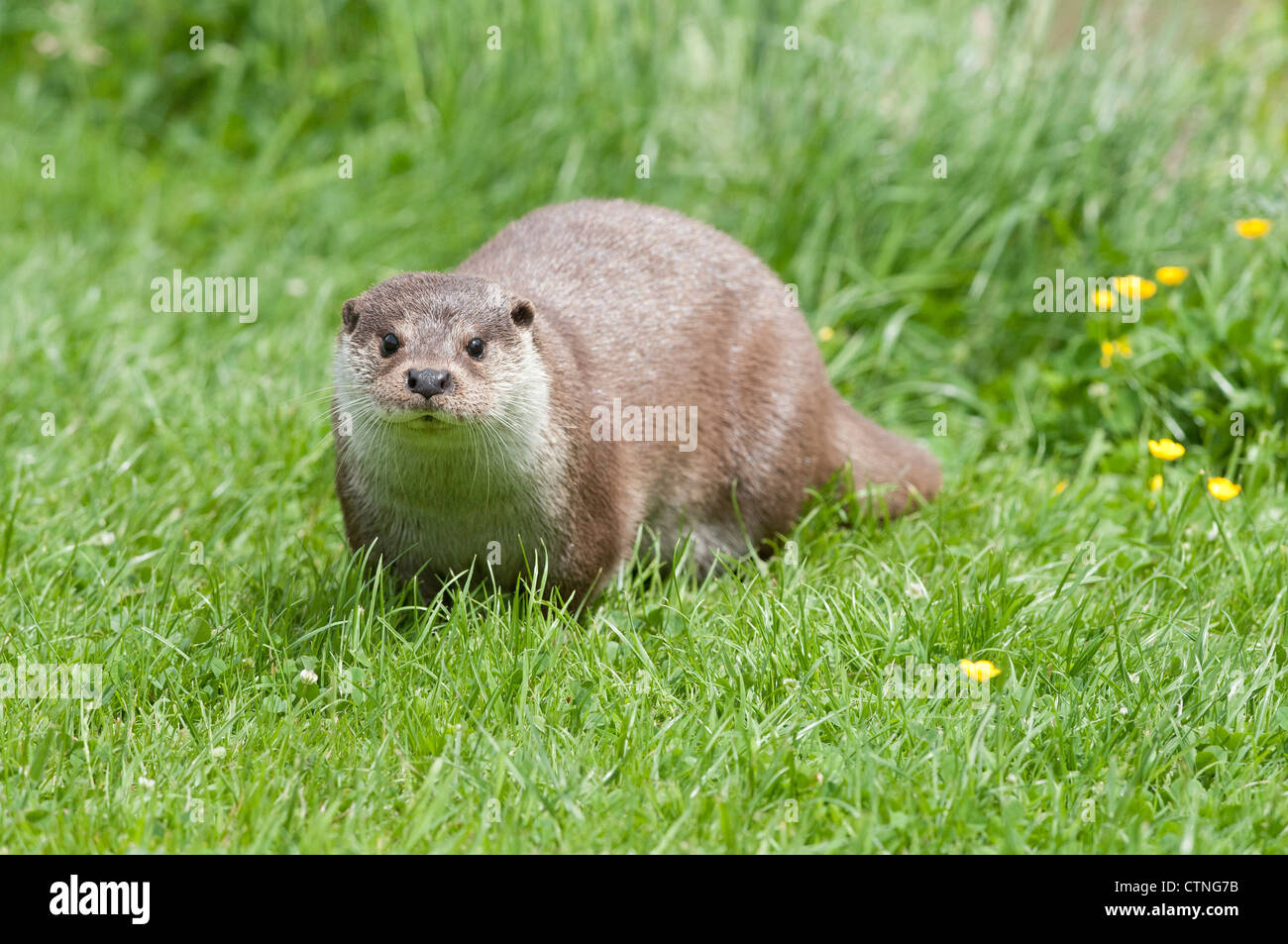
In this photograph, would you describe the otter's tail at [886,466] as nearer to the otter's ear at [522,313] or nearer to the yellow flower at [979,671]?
the yellow flower at [979,671]

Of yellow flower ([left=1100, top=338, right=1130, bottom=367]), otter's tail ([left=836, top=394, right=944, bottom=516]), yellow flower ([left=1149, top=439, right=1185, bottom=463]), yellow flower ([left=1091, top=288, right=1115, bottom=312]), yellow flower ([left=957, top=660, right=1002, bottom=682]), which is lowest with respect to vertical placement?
yellow flower ([left=957, top=660, right=1002, bottom=682])

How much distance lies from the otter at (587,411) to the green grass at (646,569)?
6.1 inches

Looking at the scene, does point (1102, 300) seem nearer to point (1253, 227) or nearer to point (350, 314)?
point (1253, 227)

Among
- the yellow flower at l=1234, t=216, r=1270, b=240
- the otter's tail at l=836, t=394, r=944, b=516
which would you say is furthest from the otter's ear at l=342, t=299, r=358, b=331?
the yellow flower at l=1234, t=216, r=1270, b=240

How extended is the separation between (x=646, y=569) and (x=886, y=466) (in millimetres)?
776

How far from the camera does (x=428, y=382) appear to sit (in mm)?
3010

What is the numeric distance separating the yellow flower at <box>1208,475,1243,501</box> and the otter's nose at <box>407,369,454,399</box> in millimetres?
2038

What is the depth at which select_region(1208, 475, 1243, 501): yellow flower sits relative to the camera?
3.81 meters

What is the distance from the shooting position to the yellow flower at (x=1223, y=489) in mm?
3807

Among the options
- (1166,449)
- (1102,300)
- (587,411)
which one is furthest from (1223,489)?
(587,411)

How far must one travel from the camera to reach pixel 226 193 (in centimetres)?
593

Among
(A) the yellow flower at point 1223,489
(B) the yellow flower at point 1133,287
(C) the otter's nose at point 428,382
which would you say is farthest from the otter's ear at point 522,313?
(B) the yellow flower at point 1133,287

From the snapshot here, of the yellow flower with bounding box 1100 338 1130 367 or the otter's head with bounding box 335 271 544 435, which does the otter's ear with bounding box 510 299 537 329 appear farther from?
the yellow flower with bounding box 1100 338 1130 367
